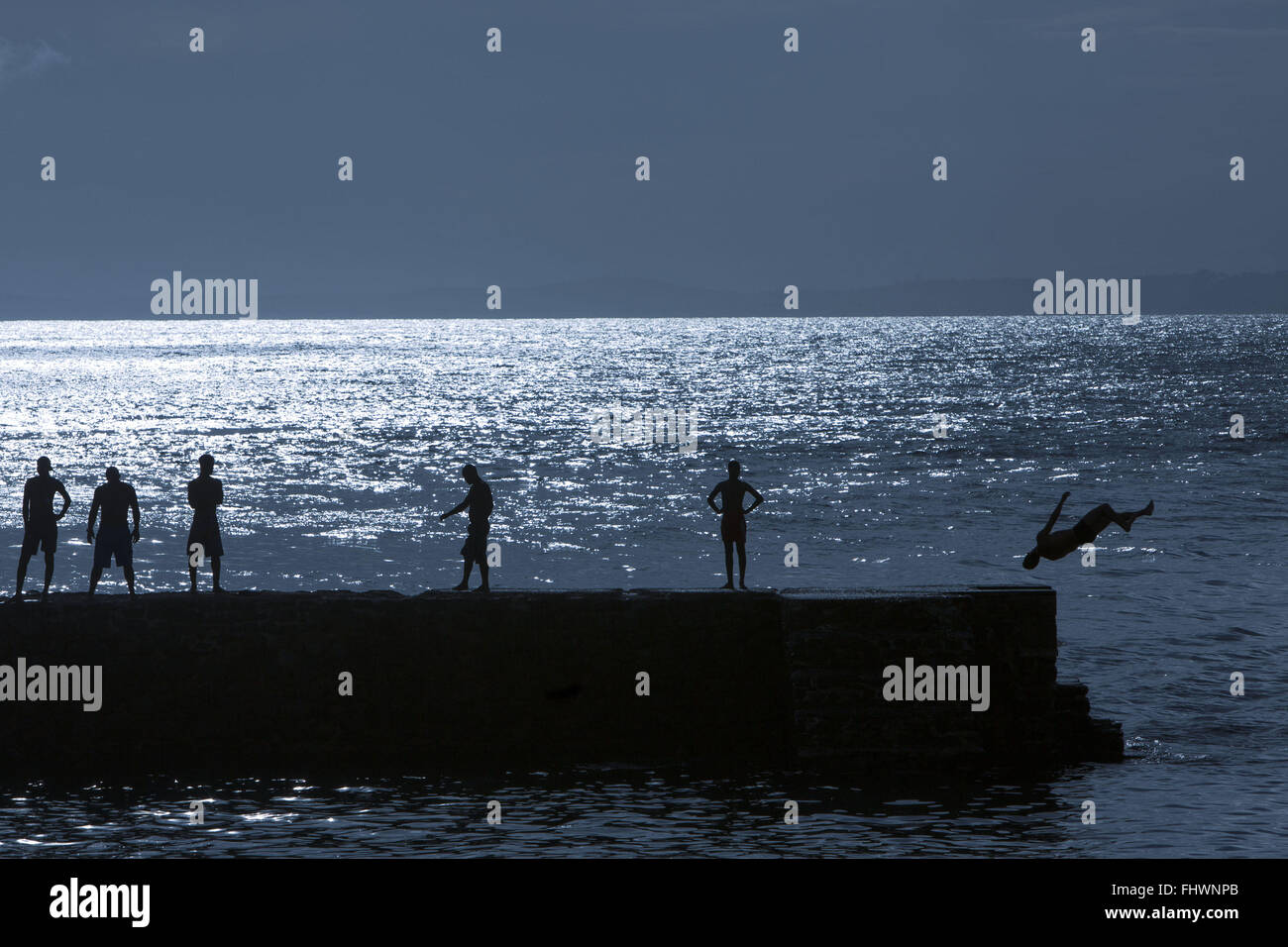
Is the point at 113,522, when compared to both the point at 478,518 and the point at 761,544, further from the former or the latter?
the point at 761,544

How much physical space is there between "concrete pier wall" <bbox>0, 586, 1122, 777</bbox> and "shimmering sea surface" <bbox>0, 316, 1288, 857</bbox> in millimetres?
689

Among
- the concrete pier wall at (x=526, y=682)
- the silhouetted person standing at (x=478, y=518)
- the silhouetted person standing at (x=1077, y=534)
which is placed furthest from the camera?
the silhouetted person standing at (x=478, y=518)

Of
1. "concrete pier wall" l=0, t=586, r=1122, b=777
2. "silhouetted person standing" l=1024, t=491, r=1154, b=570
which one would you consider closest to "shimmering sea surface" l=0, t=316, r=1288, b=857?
"concrete pier wall" l=0, t=586, r=1122, b=777

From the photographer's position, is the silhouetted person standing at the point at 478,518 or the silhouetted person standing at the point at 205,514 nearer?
the silhouetted person standing at the point at 205,514

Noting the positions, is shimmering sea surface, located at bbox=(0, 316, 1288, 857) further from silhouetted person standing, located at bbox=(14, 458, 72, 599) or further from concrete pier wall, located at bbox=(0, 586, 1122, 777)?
silhouetted person standing, located at bbox=(14, 458, 72, 599)

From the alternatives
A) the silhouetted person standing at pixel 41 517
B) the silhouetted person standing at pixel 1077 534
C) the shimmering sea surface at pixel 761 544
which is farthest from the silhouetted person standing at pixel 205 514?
the silhouetted person standing at pixel 1077 534

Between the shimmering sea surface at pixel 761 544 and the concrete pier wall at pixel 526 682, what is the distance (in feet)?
2.26

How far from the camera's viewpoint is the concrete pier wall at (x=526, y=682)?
53.0 feet

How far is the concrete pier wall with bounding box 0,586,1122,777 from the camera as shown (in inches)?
636

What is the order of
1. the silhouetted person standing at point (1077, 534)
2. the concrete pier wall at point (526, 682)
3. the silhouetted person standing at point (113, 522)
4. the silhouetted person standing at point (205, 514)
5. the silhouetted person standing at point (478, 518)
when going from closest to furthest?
the concrete pier wall at point (526, 682), the silhouetted person standing at point (1077, 534), the silhouetted person standing at point (205, 514), the silhouetted person standing at point (113, 522), the silhouetted person standing at point (478, 518)

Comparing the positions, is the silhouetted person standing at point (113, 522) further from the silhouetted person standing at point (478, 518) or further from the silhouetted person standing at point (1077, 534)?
the silhouetted person standing at point (1077, 534)

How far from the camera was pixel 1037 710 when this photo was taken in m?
16.5
